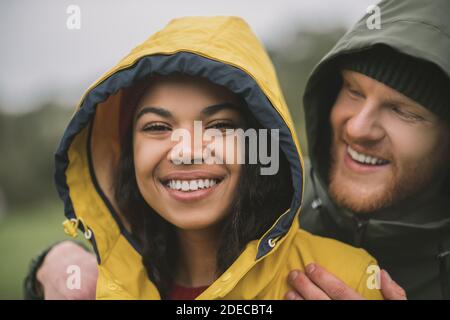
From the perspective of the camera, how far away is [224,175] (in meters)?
2.23

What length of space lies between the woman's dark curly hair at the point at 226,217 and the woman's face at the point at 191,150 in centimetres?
7

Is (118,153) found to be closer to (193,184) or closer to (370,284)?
(193,184)

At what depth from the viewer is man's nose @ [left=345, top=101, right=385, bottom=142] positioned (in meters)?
2.45

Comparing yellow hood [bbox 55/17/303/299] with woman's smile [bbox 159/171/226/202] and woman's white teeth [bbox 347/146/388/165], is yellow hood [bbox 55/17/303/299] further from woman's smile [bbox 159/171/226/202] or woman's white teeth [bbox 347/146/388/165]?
woman's white teeth [bbox 347/146/388/165]

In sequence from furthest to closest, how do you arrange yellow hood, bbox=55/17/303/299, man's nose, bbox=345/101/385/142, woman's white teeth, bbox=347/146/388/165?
woman's white teeth, bbox=347/146/388/165
man's nose, bbox=345/101/385/142
yellow hood, bbox=55/17/303/299

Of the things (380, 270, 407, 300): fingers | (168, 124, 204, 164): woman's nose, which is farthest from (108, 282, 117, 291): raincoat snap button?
(380, 270, 407, 300): fingers

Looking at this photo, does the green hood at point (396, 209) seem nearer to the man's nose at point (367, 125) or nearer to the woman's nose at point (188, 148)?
the man's nose at point (367, 125)

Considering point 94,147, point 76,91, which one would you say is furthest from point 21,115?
point 94,147

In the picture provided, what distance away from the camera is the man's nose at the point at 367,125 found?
8.05 ft

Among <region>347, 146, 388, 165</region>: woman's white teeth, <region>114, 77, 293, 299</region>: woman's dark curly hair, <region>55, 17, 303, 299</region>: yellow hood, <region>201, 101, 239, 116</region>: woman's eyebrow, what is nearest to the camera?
<region>55, 17, 303, 299</region>: yellow hood

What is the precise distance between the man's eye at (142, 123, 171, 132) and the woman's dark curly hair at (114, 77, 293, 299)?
0.70 feet

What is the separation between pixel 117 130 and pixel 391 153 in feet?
4.60

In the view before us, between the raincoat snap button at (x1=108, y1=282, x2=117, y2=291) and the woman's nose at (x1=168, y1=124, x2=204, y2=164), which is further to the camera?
the raincoat snap button at (x1=108, y1=282, x2=117, y2=291)

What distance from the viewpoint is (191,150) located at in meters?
2.13
